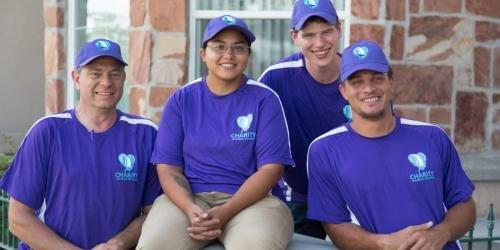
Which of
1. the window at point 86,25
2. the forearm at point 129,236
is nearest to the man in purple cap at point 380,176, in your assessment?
the forearm at point 129,236

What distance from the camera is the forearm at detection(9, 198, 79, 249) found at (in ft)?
12.3

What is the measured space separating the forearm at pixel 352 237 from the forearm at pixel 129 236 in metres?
0.92

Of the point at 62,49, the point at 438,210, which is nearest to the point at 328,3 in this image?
the point at 438,210

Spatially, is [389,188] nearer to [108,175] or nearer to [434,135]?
[434,135]

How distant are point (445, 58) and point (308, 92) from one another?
110 inches

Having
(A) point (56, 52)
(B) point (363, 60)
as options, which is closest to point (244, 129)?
(B) point (363, 60)

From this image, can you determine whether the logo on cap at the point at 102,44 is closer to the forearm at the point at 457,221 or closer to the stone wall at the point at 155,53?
the forearm at the point at 457,221

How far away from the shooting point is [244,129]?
381 cm

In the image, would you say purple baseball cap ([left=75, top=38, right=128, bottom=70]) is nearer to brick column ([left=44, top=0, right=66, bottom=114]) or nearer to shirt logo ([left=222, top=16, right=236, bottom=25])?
shirt logo ([left=222, top=16, right=236, bottom=25])

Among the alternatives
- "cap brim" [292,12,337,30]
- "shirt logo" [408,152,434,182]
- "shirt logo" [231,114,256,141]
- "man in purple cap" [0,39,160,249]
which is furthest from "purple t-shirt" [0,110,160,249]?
"shirt logo" [408,152,434,182]

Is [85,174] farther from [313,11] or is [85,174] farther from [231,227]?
[313,11]

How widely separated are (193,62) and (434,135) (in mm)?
3472

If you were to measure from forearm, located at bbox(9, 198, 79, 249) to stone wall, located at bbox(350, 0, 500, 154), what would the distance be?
3511 mm

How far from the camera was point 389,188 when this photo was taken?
361cm
